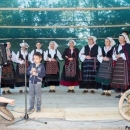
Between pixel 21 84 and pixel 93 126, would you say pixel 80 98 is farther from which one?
pixel 93 126

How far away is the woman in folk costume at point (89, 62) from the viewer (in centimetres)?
735

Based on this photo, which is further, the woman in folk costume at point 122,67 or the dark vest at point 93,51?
the dark vest at point 93,51

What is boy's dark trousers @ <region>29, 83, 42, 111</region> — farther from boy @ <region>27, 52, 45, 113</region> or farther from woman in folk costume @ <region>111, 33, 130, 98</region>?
woman in folk costume @ <region>111, 33, 130, 98</region>

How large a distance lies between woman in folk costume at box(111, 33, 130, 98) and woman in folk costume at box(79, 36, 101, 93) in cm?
106

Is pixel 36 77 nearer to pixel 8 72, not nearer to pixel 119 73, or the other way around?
pixel 119 73

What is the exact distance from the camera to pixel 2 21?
8648mm

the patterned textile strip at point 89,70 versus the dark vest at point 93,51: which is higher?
the dark vest at point 93,51

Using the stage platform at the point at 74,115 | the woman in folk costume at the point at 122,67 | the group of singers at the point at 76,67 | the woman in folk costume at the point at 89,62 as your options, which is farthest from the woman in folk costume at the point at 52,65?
the woman in folk costume at the point at 122,67

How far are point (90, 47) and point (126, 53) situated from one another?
1.42 m

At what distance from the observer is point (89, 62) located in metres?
7.41

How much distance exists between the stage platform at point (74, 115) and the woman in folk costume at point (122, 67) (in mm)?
398

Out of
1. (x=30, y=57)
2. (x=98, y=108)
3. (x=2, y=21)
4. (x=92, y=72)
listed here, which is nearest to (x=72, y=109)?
(x=98, y=108)

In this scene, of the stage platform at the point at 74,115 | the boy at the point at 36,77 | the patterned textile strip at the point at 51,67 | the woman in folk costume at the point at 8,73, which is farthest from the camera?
the patterned textile strip at the point at 51,67

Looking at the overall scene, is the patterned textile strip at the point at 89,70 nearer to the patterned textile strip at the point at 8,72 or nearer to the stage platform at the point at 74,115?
the stage platform at the point at 74,115
